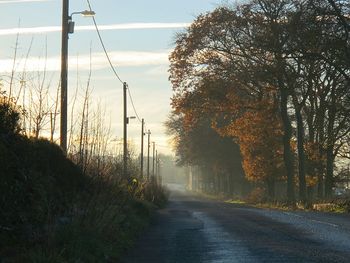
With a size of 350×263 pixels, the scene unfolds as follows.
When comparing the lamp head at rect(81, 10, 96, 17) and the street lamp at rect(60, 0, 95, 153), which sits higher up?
the lamp head at rect(81, 10, 96, 17)

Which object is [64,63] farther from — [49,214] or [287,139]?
[287,139]

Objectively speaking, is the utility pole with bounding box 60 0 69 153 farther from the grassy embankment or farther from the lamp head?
the grassy embankment

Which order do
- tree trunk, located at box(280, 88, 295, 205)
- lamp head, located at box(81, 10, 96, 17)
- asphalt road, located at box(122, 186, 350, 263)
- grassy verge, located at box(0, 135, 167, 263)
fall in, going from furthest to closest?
tree trunk, located at box(280, 88, 295, 205) → lamp head, located at box(81, 10, 96, 17) → asphalt road, located at box(122, 186, 350, 263) → grassy verge, located at box(0, 135, 167, 263)

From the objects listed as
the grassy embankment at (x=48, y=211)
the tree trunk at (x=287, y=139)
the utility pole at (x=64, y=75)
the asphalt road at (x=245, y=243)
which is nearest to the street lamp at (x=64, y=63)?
the utility pole at (x=64, y=75)

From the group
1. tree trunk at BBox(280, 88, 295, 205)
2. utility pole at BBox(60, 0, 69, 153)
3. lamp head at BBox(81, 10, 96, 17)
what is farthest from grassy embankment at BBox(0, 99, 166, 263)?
tree trunk at BBox(280, 88, 295, 205)

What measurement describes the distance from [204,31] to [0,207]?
3120cm

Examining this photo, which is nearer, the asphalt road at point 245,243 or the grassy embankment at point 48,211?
the grassy embankment at point 48,211

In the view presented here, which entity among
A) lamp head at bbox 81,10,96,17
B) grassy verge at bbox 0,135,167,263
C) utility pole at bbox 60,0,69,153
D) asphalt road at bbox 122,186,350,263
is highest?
lamp head at bbox 81,10,96,17

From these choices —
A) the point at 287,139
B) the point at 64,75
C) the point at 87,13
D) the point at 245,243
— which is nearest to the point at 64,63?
the point at 64,75

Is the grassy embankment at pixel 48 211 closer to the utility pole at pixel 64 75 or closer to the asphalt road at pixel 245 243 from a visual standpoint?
the asphalt road at pixel 245 243

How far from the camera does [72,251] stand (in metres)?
9.50

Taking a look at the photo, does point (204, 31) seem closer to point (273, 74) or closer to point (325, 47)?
point (273, 74)

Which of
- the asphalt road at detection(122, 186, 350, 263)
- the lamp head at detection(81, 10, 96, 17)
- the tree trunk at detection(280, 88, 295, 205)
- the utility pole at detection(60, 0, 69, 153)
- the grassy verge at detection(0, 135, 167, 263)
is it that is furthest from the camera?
the tree trunk at detection(280, 88, 295, 205)

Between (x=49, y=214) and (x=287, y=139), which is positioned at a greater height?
(x=287, y=139)
